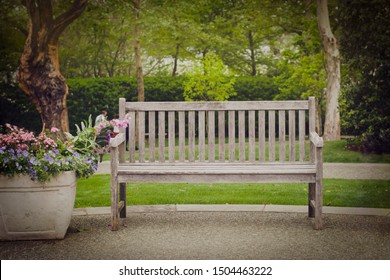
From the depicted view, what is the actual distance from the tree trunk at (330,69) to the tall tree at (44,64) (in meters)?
6.47

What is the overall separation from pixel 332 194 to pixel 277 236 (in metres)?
2.40

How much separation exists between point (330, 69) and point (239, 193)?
346 inches

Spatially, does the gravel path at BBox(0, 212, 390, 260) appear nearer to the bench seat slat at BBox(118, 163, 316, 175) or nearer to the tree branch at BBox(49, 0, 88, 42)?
the bench seat slat at BBox(118, 163, 316, 175)

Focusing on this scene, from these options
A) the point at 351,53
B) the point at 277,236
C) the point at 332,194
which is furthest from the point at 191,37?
the point at 277,236

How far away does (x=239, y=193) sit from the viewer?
6.78 metres

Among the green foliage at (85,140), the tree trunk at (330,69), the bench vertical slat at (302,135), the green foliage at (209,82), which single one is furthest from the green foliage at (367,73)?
the green foliage at (85,140)

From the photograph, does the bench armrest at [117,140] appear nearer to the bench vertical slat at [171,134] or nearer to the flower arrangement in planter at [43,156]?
the flower arrangement in planter at [43,156]

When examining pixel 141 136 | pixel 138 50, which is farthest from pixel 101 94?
pixel 141 136

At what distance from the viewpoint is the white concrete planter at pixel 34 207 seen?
416cm

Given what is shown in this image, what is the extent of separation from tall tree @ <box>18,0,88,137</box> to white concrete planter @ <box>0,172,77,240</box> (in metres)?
7.25

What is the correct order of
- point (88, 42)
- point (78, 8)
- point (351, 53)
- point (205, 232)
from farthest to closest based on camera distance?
point (88, 42), point (78, 8), point (351, 53), point (205, 232)

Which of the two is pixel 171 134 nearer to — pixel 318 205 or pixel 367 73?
pixel 318 205

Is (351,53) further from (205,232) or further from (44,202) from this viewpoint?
(44,202)

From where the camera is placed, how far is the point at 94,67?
20.4 m
